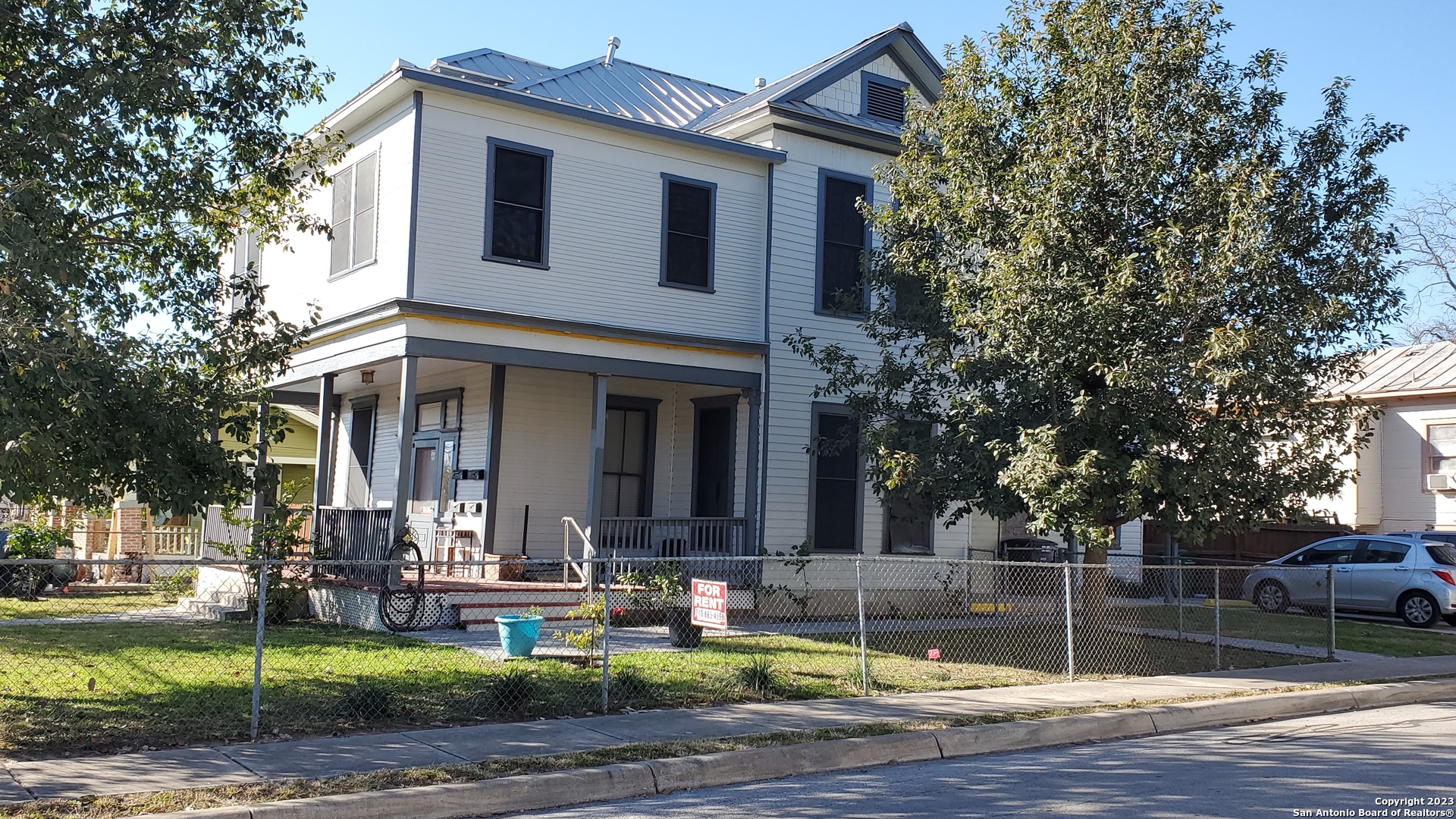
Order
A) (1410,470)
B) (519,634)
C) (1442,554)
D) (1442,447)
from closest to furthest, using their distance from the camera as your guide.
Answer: (519,634)
(1442,554)
(1442,447)
(1410,470)

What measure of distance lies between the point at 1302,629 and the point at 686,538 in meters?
9.76

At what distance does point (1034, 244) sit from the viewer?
12.2 meters

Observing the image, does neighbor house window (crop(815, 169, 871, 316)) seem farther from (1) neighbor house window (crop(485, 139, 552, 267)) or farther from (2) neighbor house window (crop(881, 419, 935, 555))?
(1) neighbor house window (crop(485, 139, 552, 267))

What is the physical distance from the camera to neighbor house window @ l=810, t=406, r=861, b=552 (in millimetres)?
17969

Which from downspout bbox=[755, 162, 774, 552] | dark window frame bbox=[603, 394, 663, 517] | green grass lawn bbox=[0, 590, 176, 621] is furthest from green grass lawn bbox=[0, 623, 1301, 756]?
dark window frame bbox=[603, 394, 663, 517]

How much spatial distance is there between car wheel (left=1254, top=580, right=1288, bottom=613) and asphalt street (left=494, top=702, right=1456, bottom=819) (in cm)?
1263

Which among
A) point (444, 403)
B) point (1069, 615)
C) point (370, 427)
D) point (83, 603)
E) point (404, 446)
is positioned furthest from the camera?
point (370, 427)

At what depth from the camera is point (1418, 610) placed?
2033 centimetres

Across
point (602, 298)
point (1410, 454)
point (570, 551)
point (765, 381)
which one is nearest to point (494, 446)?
point (570, 551)

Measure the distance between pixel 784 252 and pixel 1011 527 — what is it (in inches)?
326

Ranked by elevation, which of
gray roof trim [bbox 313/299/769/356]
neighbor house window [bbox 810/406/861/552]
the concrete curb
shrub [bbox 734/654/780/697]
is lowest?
the concrete curb

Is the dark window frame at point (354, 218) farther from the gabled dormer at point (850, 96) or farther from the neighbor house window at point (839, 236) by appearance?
the neighbor house window at point (839, 236)

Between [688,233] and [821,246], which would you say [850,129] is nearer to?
[821,246]

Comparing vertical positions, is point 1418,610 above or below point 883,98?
below
